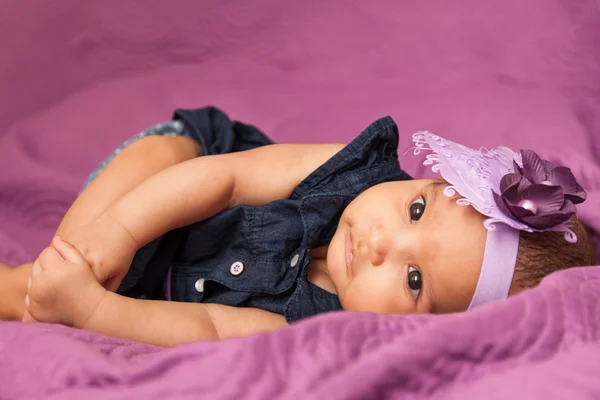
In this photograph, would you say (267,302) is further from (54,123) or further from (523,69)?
(523,69)

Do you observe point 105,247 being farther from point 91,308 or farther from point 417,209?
point 417,209

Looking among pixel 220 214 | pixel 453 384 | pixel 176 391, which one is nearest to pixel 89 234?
pixel 220 214

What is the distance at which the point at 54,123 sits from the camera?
140 cm

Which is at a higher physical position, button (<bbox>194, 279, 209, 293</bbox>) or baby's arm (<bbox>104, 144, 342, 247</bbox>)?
baby's arm (<bbox>104, 144, 342, 247</bbox>)

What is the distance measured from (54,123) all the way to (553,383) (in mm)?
1194

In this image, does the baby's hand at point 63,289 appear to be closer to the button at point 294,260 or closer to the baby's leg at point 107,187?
the baby's leg at point 107,187

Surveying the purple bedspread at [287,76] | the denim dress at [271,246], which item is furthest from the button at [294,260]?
the purple bedspread at [287,76]

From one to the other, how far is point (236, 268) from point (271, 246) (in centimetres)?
7

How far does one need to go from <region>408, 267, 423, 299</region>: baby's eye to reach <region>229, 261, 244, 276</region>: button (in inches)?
11.3

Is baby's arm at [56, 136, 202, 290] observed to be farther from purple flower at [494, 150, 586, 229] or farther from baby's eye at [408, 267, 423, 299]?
purple flower at [494, 150, 586, 229]

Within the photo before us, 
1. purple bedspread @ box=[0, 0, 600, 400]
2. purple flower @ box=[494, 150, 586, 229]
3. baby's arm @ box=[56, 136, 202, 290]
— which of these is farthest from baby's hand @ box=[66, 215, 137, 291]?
purple flower @ box=[494, 150, 586, 229]

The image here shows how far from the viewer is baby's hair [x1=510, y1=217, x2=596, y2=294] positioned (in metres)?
0.84

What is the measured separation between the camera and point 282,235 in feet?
3.33

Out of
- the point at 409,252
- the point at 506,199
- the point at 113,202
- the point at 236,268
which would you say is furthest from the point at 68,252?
the point at 506,199
